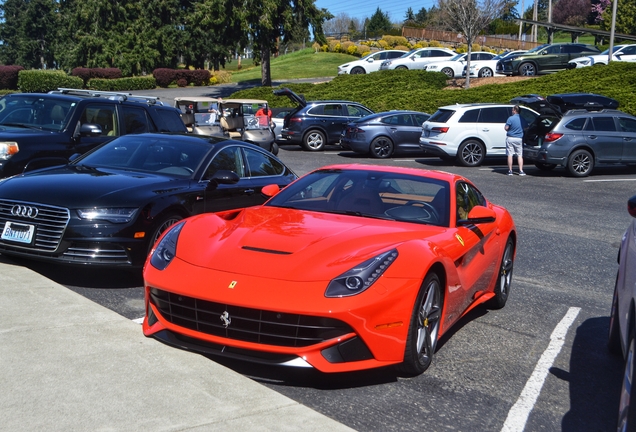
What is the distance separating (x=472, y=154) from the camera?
71.1 ft

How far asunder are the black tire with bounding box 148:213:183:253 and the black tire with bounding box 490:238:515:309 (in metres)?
3.25

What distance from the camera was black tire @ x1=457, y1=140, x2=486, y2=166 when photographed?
21.6 m

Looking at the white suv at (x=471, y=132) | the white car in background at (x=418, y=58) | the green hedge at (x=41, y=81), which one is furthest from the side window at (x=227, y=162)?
the green hedge at (x=41, y=81)

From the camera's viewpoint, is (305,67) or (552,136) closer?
(552,136)

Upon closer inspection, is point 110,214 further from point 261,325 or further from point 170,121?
point 170,121

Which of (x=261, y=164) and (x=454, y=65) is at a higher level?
(x=454, y=65)

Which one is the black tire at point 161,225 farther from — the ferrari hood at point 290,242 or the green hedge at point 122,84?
the green hedge at point 122,84

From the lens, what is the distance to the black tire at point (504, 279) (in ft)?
23.2

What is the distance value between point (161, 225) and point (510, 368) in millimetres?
3684

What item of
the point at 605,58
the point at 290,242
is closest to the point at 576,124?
the point at 290,242

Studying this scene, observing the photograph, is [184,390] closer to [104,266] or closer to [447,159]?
[104,266]

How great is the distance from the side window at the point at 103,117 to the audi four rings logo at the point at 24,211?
4220 millimetres

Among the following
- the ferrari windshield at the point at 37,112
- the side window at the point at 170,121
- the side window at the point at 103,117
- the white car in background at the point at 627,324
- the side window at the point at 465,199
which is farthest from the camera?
the side window at the point at 170,121

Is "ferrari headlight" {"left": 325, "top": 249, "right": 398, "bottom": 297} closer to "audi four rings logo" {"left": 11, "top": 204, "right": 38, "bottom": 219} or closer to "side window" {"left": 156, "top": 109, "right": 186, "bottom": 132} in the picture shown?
"audi four rings logo" {"left": 11, "top": 204, "right": 38, "bottom": 219}
